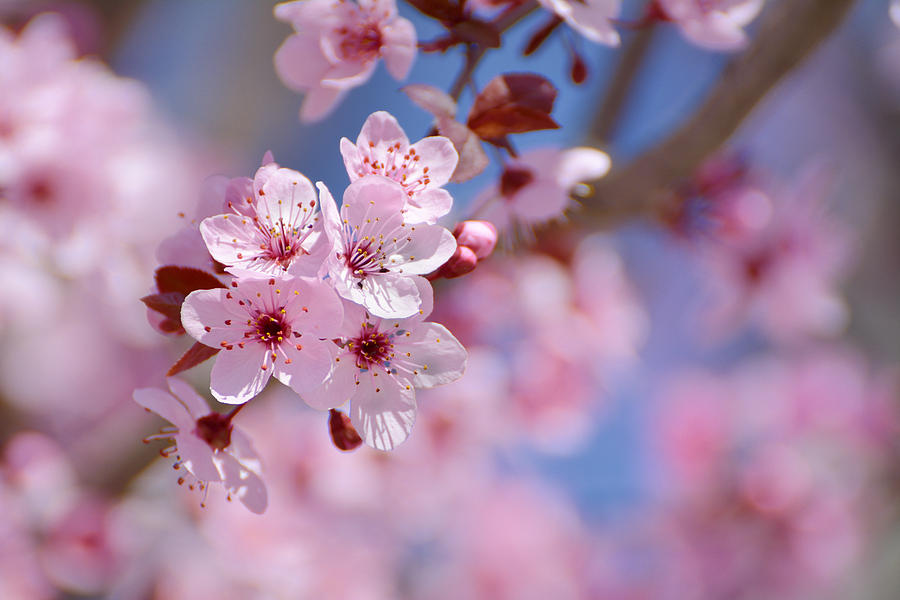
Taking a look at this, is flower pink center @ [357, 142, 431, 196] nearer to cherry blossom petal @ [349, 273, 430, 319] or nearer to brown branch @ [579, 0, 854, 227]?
cherry blossom petal @ [349, 273, 430, 319]

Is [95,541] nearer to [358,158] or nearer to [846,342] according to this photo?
[358,158]

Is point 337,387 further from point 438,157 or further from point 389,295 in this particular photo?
point 438,157

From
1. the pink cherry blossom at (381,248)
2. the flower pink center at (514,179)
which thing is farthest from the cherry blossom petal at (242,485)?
the flower pink center at (514,179)

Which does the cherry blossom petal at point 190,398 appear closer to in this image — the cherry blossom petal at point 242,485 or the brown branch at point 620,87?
the cherry blossom petal at point 242,485

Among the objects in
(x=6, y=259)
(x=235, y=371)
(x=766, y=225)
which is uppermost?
(x=766, y=225)

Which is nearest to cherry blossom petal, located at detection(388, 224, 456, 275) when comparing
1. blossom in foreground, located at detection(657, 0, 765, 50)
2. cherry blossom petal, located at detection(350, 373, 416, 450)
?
cherry blossom petal, located at detection(350, 373, 416, 450)

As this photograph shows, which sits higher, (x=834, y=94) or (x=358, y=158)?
(x=834, y=94)

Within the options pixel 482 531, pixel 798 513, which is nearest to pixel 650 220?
pixel 798 513
